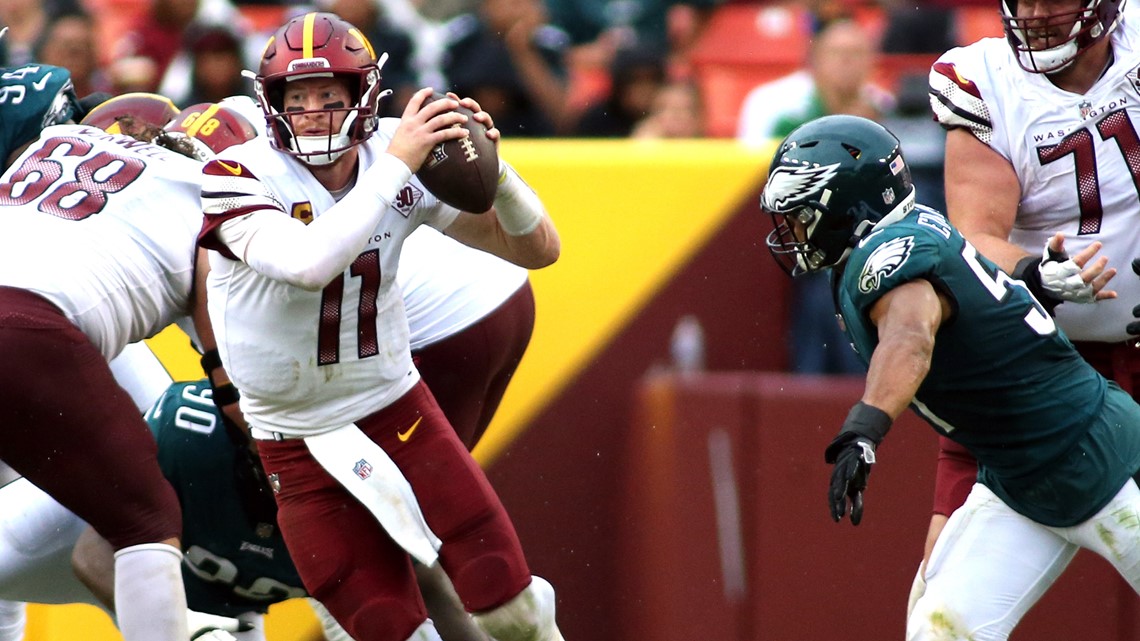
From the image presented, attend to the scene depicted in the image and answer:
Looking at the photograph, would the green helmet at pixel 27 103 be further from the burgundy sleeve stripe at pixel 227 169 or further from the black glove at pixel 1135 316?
the black glove at pixel 1135 316

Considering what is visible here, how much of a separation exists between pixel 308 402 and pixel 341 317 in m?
0.23

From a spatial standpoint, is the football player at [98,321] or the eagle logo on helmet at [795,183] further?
the football player at [98,321]

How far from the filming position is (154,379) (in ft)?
18.3

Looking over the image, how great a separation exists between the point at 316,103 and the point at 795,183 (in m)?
1.18

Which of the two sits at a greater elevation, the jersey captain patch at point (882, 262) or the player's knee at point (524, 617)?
the jersey captain patch at point (882, 262)

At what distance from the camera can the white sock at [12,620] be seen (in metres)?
5.37

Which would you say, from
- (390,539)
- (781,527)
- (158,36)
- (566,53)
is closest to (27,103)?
(390,539)

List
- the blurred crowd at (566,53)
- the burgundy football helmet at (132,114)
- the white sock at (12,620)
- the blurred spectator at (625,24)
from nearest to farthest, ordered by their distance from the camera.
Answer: the burgundy football helmet at (132,114) < the white sock at (12,620) < the blurred crowd at (566,53) < the blurred spectator at (625,24)

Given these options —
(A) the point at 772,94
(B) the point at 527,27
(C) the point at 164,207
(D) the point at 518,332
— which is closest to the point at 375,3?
(B) the point at 527,27

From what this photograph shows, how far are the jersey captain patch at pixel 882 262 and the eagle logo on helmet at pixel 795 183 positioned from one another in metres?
0.25

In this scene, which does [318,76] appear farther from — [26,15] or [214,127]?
[26,15]

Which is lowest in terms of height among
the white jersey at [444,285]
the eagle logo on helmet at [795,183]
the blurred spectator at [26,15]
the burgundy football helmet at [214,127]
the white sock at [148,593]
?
the blurred spectator at [26,15]

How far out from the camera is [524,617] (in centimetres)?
414

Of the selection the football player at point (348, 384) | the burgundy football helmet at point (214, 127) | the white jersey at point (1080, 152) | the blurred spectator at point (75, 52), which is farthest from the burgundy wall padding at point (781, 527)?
the blurred spectator at point (75, 52)
